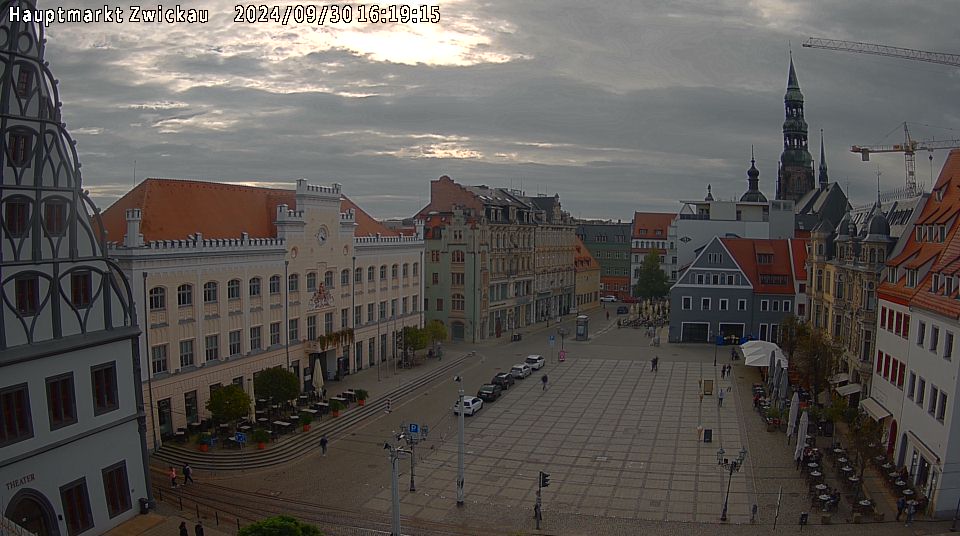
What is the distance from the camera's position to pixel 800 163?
5276 inches

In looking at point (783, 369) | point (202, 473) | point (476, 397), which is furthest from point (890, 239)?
point (202, 473)

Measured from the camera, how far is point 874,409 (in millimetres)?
40188

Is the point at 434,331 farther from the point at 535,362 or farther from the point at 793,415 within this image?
the point at 793,415

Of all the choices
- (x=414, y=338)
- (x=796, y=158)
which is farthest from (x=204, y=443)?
(x=796, y=158)

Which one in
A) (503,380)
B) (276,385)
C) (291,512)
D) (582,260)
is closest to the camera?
(291,512)

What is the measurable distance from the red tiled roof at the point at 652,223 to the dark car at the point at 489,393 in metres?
76.7

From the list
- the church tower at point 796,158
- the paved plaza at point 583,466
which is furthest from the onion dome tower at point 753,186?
the paved plaza at point 583,466

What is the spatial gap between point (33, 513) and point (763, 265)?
227ft

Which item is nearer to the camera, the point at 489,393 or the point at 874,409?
the point at 874,409

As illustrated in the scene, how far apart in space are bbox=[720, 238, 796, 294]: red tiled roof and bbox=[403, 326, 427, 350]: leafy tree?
35.4m

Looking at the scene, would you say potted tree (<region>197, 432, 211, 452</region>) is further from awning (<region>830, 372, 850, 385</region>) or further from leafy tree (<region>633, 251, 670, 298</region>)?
leafy tree (<region>633, 251, 670, 298</region>)

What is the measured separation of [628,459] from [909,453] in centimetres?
1325

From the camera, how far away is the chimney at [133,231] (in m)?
37.7

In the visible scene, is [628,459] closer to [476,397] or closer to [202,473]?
[476,397]
